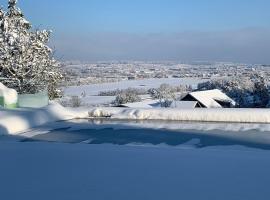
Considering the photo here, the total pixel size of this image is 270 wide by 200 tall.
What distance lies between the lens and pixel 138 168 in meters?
3.32

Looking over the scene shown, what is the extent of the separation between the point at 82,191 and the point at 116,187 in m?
0.22

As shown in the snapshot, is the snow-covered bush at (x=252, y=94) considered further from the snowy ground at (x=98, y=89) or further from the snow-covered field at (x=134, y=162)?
the snow-covered field at (x=134, y=162)

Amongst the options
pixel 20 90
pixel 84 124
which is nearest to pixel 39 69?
pixel 20 90

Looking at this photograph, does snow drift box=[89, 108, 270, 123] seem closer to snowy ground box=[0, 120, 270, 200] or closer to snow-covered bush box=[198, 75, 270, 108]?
snowy ground box=[0, 120, 270, 200]

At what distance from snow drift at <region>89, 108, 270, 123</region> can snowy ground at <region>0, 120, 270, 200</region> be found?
1.31m

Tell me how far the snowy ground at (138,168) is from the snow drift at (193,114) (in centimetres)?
131

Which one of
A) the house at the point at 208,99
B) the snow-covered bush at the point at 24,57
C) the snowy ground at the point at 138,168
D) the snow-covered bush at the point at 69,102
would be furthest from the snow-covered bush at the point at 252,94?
the snowy ground at the point at 138,168

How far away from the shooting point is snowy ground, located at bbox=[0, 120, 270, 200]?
8.80 feet

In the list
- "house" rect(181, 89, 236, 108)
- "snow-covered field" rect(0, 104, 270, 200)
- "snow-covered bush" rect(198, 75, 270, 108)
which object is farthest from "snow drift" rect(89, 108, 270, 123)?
"snow-covered bush" rect(198, 75, 270, 108)

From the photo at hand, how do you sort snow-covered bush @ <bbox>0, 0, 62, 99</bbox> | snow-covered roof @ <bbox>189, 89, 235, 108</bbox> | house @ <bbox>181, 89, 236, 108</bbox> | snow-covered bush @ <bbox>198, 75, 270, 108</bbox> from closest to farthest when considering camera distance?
snow-covered bush @ <bbox>0, 0, 62, 99</bbox> → snow-covered roof @ <bbox>189, 89, 235, 108</bbox> → house @ <bbox>181, 89, 236, 108</bbox> → snow-covered bush @ <bbox>198, 75, 270, 108</bbox>

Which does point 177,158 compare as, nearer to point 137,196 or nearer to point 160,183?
point 160,183

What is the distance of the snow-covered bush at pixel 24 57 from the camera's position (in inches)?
546

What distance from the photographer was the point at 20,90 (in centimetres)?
1329

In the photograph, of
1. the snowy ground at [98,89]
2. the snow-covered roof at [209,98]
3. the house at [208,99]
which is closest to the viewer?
the snow-covered roof at [209,98]
